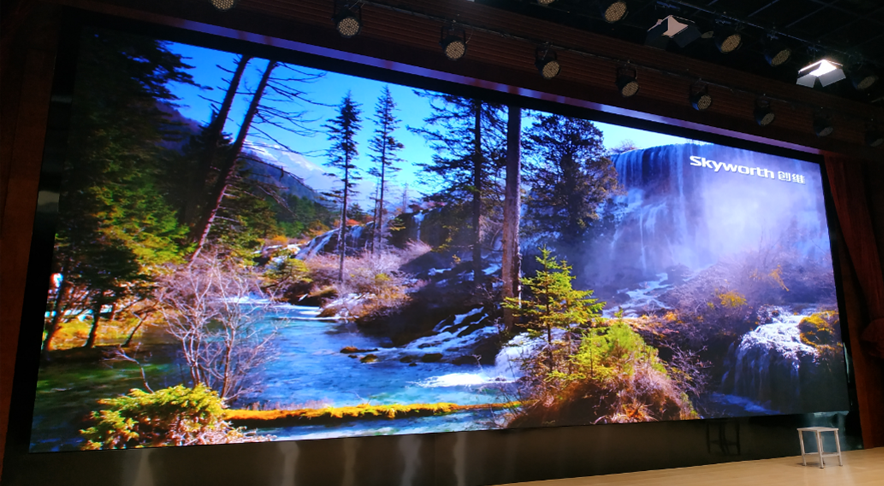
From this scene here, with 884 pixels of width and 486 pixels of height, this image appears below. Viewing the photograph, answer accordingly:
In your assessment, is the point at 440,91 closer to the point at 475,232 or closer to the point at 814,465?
the point at 475,232

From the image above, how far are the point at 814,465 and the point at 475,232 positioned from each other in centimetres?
401

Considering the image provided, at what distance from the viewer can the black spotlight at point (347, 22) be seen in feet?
11.7

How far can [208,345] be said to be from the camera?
11.8ft

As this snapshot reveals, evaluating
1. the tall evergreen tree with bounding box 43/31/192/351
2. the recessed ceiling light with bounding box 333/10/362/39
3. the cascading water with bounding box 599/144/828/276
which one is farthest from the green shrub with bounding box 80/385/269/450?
the cascading water with bounding box 599/144/828/276

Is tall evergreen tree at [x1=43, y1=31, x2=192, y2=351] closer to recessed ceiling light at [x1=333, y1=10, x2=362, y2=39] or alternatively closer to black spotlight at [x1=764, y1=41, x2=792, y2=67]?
recessed ceiling light at [x1=333, y1=10, x2=362, y2=39]

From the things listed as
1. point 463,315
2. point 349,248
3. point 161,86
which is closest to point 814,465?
point 463,315

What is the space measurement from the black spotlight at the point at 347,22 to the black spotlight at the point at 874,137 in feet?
18.8

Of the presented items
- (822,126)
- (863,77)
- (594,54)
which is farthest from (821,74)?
(594,54)

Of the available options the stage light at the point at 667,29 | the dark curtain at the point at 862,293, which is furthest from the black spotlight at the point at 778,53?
the dark curtain at the point at 862,293

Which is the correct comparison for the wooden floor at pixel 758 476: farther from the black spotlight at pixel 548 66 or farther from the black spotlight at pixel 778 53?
the black spotlight at pixel 778 53

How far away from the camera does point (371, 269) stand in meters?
4.10

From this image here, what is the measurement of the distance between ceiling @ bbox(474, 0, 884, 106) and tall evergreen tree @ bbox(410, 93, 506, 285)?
2.98ft

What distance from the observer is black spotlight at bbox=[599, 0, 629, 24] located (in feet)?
11.9

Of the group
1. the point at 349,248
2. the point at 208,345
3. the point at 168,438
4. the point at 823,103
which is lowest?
the point at 168,438
